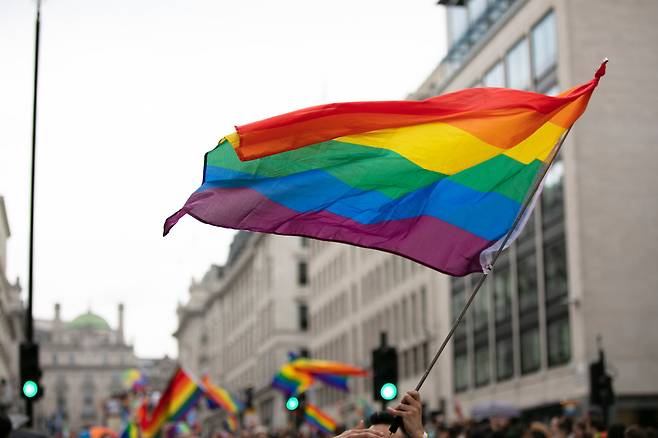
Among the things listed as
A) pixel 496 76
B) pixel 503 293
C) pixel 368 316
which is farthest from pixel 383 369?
pixel 368 316

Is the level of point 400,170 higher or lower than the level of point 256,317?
lower

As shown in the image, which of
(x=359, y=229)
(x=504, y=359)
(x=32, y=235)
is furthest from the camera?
(x=504, y=359)

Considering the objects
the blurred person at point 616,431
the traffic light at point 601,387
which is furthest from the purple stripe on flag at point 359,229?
the traffic light at point 601,387

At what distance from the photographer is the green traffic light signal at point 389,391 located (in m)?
18.0

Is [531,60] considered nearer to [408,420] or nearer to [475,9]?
[475,9]

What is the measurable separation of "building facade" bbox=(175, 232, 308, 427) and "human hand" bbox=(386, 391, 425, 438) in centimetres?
8043

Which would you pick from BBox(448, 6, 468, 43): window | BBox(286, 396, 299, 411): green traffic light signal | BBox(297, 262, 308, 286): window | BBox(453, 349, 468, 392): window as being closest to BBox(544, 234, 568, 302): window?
BBox(453, 349, 468, 392): window

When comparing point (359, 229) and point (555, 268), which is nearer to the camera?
point (359, 229)

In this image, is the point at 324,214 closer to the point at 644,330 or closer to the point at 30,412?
the point at 30,412

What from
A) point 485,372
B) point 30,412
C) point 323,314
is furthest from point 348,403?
point 30,412

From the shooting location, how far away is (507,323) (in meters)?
50.8

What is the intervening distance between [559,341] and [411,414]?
40.1 metres

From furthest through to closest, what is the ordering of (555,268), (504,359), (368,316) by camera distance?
(368,316)
(504,359)
(555,268)

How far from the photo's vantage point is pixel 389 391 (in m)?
18.1
